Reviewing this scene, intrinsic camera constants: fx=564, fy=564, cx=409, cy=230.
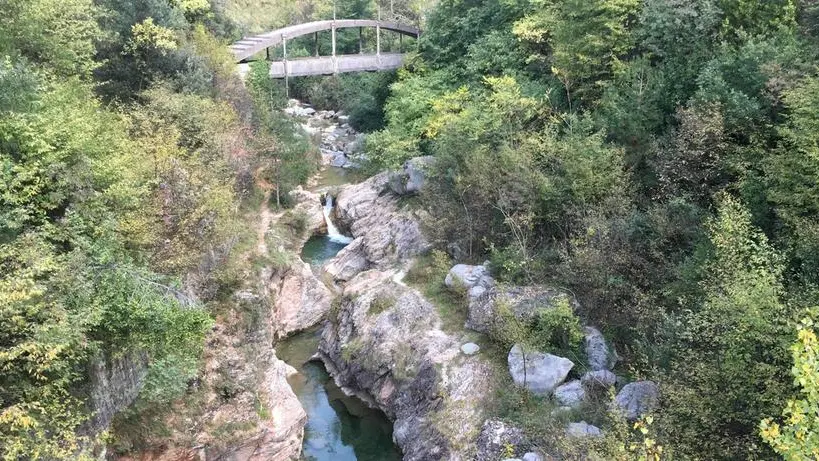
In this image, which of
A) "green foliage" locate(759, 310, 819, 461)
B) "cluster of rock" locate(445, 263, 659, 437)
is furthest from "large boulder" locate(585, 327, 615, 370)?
"green foliage" locate(759, 310, 819, 461)

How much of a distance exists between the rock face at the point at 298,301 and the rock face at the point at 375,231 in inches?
93.3

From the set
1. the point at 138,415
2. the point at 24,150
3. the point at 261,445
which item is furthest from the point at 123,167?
the point at 261,445

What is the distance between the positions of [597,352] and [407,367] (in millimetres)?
6663

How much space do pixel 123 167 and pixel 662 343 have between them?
1558 cm

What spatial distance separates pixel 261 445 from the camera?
17.0 metres

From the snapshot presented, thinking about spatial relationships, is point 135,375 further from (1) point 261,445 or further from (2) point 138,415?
(1) point 261,445

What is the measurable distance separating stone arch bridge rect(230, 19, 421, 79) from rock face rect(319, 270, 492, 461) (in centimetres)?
1762

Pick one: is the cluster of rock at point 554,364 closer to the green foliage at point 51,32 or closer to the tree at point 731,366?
the tree at point 731,366

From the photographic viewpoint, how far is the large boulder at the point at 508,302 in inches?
758

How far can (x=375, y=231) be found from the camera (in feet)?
96.4

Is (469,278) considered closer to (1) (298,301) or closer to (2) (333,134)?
(1) (298,301)

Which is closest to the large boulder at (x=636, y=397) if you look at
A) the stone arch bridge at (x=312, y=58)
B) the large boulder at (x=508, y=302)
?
the large boulder at (x=508, y=302)

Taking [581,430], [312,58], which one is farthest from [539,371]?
[312,58]

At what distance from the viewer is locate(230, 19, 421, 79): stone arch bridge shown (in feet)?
115
